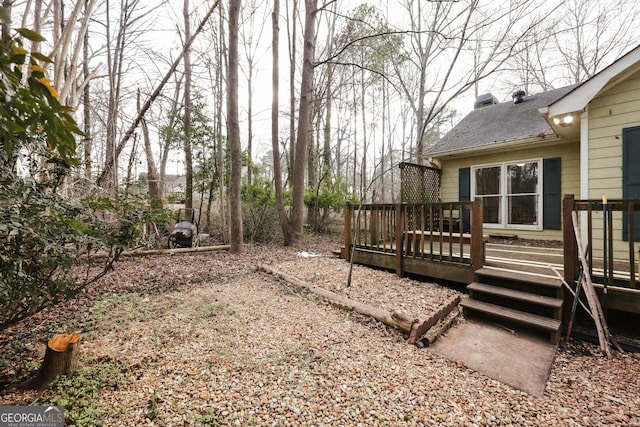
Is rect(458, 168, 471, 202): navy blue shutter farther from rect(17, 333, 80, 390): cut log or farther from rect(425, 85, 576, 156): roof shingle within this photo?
rect(17, 333, 80, 390): cut log

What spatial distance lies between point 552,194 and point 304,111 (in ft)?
20.2

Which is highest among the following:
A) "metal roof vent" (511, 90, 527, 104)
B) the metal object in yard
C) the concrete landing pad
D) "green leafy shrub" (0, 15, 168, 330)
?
"metal roof vent" (511, 90, 527, 104)

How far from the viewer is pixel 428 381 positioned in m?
2.07

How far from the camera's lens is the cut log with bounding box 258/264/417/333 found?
9.15 feet

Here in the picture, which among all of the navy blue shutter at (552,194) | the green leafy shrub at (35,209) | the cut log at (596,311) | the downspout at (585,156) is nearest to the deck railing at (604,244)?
the cut log at (596,311)

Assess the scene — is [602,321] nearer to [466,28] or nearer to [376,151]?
[466,28]

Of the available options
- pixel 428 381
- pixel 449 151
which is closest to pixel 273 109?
pixel 449 151

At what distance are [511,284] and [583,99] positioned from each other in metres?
3.20

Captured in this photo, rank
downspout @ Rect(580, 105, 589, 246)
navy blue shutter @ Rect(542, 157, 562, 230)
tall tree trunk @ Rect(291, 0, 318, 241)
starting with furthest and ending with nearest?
1. tall tree trunk @ Rect(291, 0, 318, 241)
2. navy blue shutter @ Rect(542, 157, 562, 230)
3. downspout @ Rect(580, 105, 589, 246)

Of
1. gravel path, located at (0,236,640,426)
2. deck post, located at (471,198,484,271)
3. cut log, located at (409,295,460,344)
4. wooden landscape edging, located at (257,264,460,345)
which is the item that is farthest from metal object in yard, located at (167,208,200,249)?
deck post, located at (471,198,484,271)

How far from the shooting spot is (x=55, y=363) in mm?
1848

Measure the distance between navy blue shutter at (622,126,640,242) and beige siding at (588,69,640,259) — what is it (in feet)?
0.22

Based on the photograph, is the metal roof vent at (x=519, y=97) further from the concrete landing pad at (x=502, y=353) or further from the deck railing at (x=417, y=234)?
the concrete landing pad at (x=502, y=353)

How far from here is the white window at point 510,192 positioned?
242 inches
